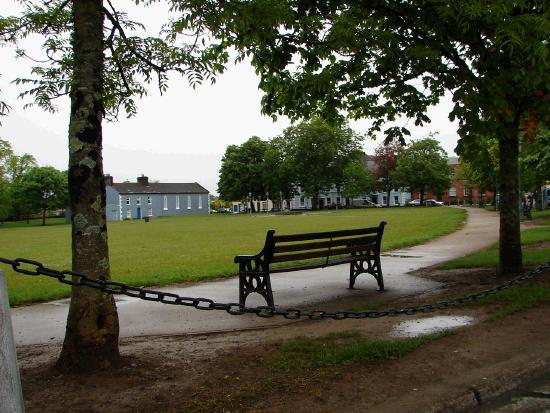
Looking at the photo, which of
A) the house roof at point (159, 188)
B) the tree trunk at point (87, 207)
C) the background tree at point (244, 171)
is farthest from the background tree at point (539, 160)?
the house roof at point (159, 188)

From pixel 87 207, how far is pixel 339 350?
273 cm

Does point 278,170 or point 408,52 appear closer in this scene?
Result: point 408,52

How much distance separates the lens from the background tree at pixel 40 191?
8544 centimetres

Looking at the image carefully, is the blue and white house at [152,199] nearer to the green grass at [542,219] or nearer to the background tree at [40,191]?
the background tree at [40,191]

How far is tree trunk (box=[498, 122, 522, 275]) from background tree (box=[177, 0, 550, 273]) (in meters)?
0.02

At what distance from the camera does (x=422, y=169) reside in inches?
3686

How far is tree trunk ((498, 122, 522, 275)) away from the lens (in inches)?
383

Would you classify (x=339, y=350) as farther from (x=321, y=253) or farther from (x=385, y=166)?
(x=385, y=166)

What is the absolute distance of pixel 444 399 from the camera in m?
3.94

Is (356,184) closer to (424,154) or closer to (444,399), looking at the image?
(424,154)

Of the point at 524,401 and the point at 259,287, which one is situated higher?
the point at 259,287

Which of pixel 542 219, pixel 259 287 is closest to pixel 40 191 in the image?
pixel 542 219

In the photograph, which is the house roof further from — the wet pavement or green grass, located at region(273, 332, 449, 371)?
the wet pavement

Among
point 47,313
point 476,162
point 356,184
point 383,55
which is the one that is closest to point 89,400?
point 47,313
